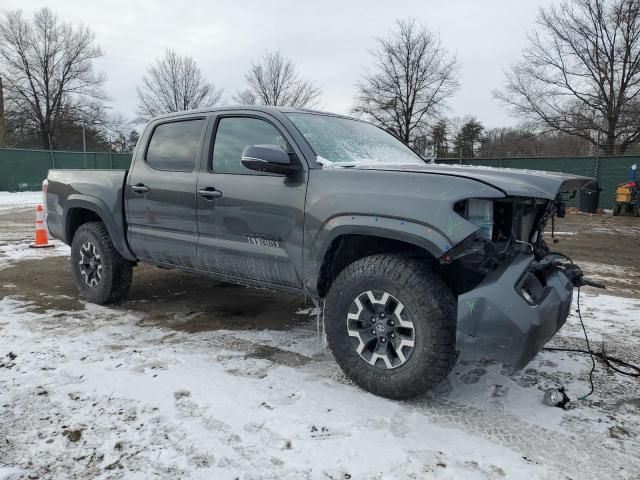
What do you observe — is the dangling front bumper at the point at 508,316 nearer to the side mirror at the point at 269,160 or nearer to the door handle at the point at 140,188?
the side mirror at the point at 269,160

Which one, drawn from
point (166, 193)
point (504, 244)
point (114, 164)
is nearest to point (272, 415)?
point (504, 244)

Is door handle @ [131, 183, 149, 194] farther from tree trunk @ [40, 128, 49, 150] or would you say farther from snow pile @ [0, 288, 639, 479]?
tree trunk @ [40, 128, 49, 150]

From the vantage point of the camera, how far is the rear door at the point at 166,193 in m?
3.92

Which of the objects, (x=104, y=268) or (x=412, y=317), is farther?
(x=104, y=268)

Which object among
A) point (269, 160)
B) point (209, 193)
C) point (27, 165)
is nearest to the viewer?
point (269, 160)

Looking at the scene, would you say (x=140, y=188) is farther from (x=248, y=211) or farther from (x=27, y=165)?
(x=27, y=165)

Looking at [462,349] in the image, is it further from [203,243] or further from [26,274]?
[26,274]

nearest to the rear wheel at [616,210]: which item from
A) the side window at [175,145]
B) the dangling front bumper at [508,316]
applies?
the dangling front bumper at [508,316]

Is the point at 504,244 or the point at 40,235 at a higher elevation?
the point at 504,244

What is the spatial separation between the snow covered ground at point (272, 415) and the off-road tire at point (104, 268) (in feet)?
2.41

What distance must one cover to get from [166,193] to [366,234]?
79.1 inches

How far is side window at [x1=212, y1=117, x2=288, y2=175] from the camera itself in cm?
356

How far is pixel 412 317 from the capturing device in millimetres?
2682

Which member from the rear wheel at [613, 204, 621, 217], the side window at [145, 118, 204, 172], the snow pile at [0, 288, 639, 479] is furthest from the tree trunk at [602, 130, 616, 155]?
the side window at [145, 118, 204, 172]
